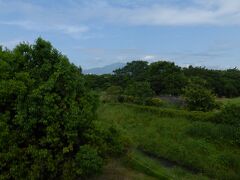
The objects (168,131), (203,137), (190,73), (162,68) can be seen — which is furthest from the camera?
(190,73)

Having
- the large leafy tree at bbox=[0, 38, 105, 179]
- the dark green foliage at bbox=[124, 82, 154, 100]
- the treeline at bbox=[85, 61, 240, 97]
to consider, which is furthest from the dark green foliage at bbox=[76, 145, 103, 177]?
the dark green foliage at bbox=[124, 82, 154, 100]

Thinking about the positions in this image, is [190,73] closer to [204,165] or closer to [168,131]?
[168,131]

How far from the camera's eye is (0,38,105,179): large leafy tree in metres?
11.4

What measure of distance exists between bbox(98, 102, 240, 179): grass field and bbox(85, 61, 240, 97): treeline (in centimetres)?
617

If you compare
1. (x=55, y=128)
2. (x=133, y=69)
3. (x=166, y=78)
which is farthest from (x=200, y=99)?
(x=133, y=69)

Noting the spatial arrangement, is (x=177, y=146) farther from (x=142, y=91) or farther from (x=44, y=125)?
(x=142, y=91)

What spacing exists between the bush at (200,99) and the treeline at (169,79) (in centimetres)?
216

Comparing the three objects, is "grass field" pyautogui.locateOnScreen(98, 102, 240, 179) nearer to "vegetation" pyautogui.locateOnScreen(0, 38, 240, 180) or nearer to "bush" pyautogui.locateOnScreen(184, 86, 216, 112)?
"vegetation" pyautogui.locateOnScreen(0, 38, 240, 180)

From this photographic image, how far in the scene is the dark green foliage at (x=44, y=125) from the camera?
11.4 metres

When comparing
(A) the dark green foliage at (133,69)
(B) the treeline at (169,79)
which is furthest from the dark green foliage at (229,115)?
(A) the dark green foliage at (133,69)

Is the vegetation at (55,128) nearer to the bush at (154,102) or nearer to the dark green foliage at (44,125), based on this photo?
the dark green foliage at (44,125)

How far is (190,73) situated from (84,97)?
34.8m

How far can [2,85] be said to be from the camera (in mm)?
11734

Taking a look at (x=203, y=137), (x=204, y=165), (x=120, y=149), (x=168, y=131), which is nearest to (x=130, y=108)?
(x=168, y=131)
